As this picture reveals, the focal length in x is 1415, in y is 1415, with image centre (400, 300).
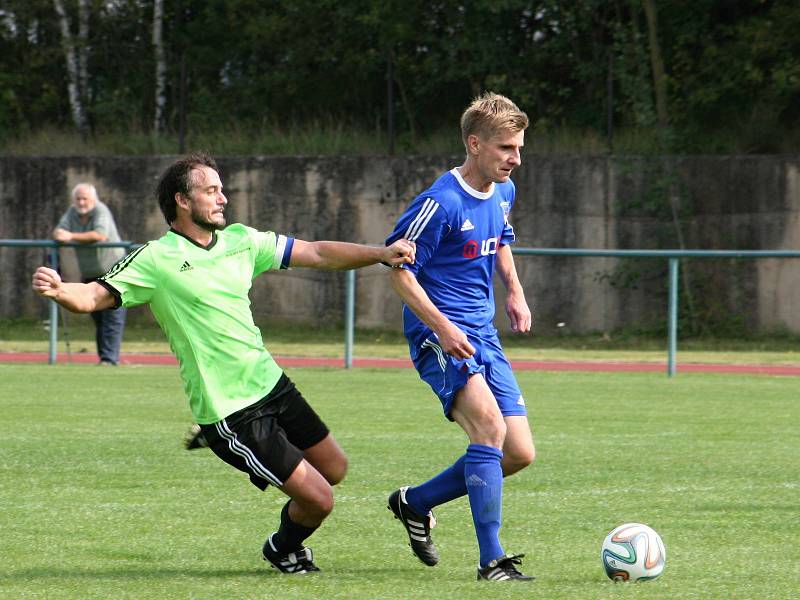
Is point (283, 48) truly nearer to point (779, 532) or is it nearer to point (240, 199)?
point (240, 199)

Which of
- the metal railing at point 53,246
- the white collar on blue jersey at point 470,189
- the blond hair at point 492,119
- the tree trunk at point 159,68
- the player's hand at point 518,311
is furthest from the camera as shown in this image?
the tree trunk at point 159,68

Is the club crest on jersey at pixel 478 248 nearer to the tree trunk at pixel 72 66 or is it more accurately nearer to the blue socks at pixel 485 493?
the blue socks at pixel 485 493

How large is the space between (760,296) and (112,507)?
43.9 ft

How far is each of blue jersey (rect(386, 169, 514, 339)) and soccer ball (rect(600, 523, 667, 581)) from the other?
1.05 meters

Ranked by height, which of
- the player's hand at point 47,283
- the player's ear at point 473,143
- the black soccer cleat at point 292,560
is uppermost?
the player's ear at point 473,143

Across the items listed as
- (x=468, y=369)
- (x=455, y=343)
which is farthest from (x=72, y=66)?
(x=455, y=343)

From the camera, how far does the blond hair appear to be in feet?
19.0

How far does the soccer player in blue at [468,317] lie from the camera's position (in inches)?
221

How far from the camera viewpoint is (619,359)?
56.7ft

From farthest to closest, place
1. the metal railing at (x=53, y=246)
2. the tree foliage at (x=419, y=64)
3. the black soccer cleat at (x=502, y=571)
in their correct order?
the tree foliage at (x=419, y=64), the metal railing at (x=53, y=246), the black soccer cleat at (x=502, y=571)

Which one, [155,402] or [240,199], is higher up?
[240,199]

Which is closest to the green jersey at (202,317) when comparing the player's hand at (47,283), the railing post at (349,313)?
the player's hand at (47,283)

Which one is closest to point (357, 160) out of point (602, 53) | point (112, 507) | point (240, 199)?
point (240, 199)

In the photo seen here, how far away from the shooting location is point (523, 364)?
16.4m
